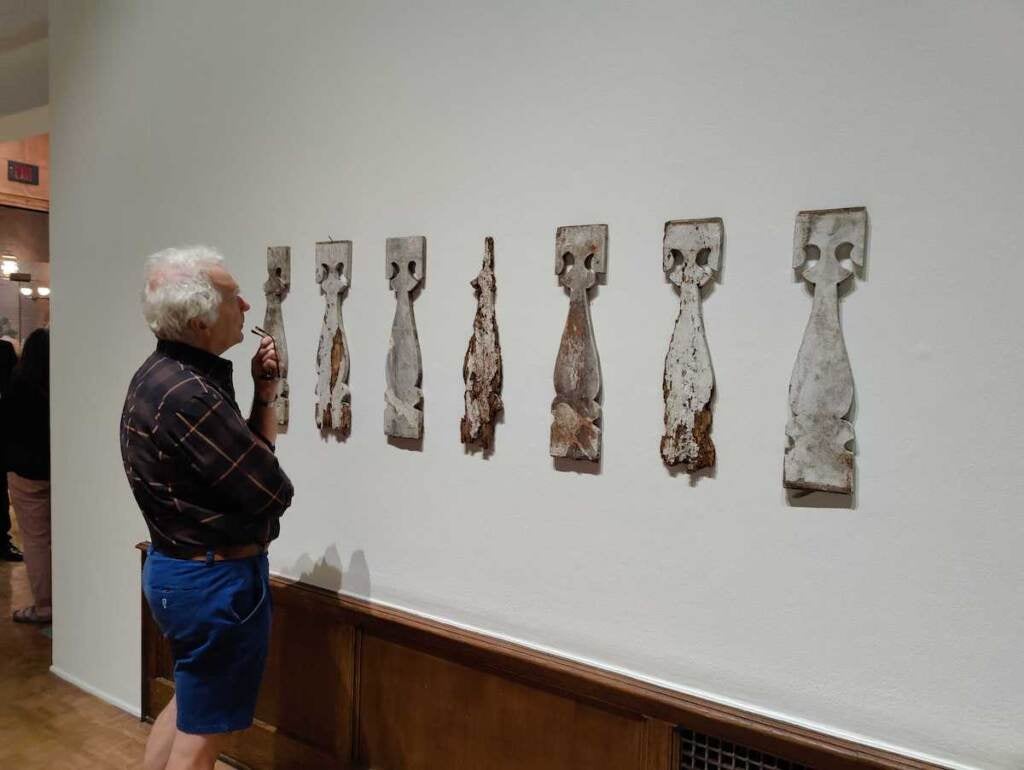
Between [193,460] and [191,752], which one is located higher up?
[193,460]

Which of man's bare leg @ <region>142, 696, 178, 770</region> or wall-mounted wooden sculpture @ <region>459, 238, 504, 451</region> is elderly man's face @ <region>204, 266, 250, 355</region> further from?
man's bare leg @ <region>142, 696, 178, 770</region>

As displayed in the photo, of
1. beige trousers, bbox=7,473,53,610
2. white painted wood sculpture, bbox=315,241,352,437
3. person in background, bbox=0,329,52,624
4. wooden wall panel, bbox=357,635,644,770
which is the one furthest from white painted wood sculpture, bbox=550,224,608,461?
beige trousers, bbox=7,473,53,610

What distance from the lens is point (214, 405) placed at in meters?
1.65

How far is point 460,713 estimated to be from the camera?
1940 millimetres

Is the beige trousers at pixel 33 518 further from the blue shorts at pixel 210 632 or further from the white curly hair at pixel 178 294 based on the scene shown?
the white curly hair at pixel 178 294

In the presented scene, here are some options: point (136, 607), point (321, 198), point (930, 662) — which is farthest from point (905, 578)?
point (136, 607)

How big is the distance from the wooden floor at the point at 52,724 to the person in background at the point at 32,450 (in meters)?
0.43

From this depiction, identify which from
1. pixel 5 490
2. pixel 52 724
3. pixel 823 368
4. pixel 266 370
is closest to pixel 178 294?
pixel 266 370

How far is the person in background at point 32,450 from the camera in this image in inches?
138

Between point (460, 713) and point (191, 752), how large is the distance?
2.09ft

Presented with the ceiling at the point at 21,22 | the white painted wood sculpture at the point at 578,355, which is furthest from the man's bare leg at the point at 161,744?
the ceiling at the point at 21,22

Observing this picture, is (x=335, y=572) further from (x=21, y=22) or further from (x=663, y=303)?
(x=21, y=22)

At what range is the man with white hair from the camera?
64.7 inches

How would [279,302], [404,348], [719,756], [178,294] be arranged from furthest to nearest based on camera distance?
[279,302] → [404,348] → [178,294] → [719,756]
